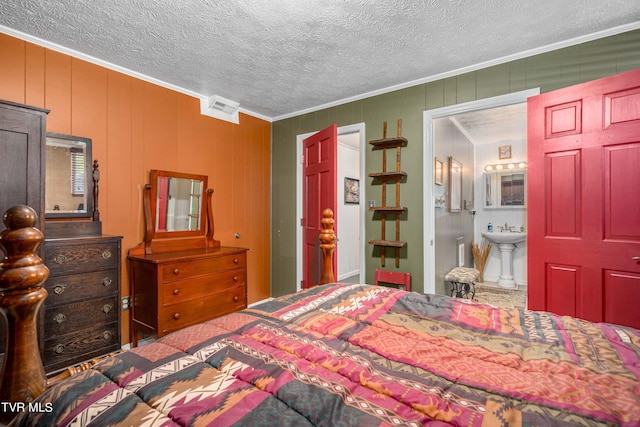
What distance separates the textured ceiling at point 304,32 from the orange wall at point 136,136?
0.68 ft

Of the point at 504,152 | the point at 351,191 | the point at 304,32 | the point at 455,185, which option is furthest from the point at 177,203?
the point at 504,152

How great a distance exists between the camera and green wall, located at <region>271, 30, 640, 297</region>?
2396mm

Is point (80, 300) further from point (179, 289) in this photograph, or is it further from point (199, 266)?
point (199, 266)

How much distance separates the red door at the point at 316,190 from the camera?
324 cm

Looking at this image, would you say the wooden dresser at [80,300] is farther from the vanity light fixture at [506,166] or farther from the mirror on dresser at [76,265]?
the vanity light fixture at [506,166]

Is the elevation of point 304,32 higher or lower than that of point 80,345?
higher

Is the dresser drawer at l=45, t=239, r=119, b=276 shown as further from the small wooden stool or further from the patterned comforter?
the small wooden stool

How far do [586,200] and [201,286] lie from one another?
3180mm

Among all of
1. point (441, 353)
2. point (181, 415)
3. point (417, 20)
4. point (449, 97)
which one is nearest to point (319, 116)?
point (449, 97)

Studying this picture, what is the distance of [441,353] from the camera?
100cm

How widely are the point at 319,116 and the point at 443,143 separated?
1.69 metres

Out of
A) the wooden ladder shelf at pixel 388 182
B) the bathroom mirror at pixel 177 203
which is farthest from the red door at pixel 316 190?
the bathroom mirror at pixel 177 203

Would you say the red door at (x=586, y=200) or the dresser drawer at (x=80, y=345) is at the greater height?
the red door at (x=586, y=200)

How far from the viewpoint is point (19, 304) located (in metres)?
0.84
